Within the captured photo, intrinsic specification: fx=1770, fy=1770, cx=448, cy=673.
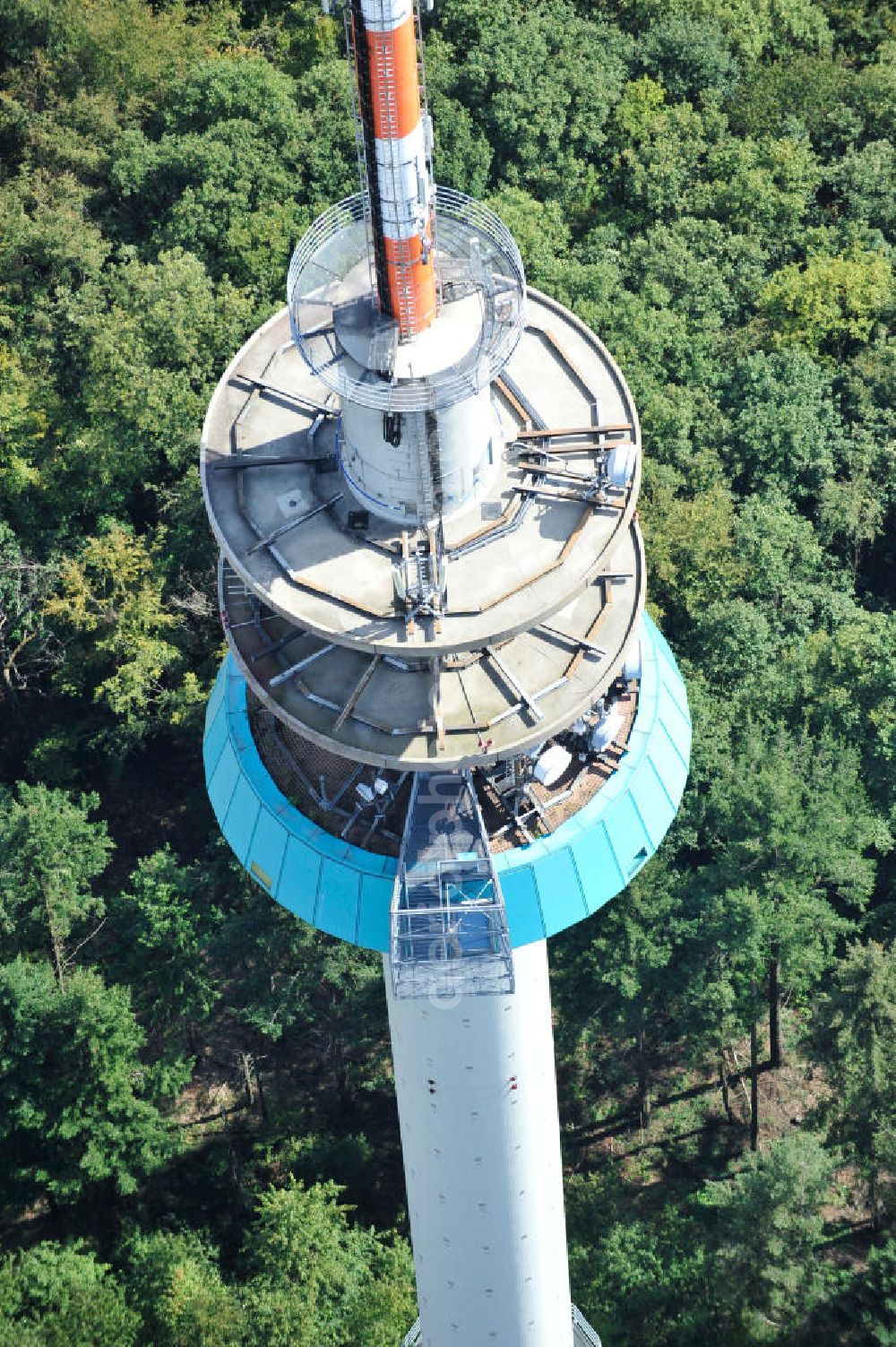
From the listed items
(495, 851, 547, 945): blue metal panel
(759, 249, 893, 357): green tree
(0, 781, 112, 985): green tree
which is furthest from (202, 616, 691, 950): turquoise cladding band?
(759, 249, 893, 357): green tree

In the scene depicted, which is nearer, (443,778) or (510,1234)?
(443,778)

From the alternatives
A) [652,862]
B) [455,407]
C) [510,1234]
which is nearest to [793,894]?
[652,862]

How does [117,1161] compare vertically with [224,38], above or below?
below

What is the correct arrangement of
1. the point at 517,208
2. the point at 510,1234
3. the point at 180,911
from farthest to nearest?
the point at 517,208
the point at 180,911
the point at 510,1234

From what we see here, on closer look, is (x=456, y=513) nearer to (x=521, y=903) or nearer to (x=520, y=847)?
(x=520, y=847)

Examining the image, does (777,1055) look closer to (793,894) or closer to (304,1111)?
(793,894)

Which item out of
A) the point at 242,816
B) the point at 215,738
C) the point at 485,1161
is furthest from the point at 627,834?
the point at 215,738
